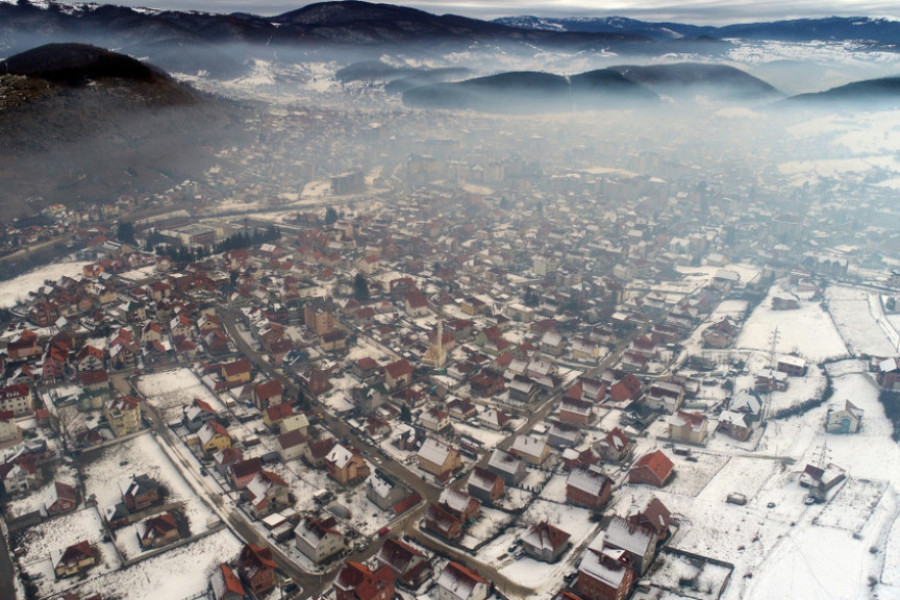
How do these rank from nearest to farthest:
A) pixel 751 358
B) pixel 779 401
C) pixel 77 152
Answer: pixel 779 401
pixel 751 358
pixel 77 152

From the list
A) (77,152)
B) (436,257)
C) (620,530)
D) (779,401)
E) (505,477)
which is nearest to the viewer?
(620,530)

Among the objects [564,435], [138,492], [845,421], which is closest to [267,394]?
[138,492]

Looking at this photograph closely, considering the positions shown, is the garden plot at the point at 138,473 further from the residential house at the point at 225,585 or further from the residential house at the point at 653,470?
the residential house at the point at 653,470

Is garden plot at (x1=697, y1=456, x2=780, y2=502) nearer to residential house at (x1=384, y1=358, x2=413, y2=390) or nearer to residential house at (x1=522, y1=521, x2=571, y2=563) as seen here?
residential house at (x1=522, y1=521, x2=571, y2=563)

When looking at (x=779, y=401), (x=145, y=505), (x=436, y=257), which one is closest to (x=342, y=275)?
(x=436, y=257)

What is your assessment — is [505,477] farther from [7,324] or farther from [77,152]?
[77,152]

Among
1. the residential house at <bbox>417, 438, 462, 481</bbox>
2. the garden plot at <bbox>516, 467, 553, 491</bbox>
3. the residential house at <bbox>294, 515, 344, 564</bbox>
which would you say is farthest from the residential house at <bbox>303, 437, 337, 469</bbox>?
the garden plot at <bbox>516, 467, 553, 491</bbox>

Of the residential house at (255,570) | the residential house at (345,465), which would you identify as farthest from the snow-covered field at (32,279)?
the residential house at (255,570)
